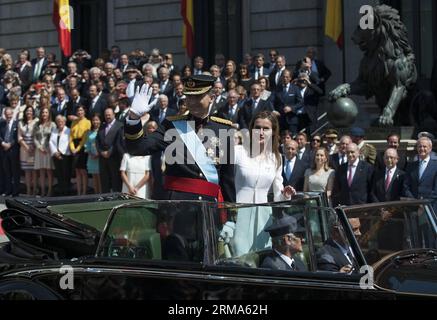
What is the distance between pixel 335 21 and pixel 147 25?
6719 millimetres

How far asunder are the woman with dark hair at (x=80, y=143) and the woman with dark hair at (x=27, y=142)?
1.14m

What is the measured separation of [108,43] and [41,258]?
779 inches

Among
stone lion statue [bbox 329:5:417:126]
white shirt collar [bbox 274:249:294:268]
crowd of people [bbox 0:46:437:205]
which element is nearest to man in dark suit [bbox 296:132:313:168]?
crowd of people [bbox 0:46:437:205]

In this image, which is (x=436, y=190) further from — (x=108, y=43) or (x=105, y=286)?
(x=108, y=43)

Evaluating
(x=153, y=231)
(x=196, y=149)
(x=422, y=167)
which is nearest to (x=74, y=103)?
(x=422, y=167)

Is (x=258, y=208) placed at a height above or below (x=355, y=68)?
below

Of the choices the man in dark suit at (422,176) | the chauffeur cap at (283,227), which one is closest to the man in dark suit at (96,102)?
the man in dark suit at (422,176)

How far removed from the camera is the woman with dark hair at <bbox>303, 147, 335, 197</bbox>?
440 inches

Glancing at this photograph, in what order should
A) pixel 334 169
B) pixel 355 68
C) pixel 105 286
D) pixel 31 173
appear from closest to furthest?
pixel 105 286 < pixel 334 169 < pixel 31 173 < pixel 355 68

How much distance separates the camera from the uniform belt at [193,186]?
7863 mm

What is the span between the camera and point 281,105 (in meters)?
15.7

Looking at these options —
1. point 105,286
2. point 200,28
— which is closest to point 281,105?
point 200,28

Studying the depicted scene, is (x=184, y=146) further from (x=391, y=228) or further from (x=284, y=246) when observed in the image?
(x=391, y=228)

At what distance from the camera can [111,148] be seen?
15883mm
